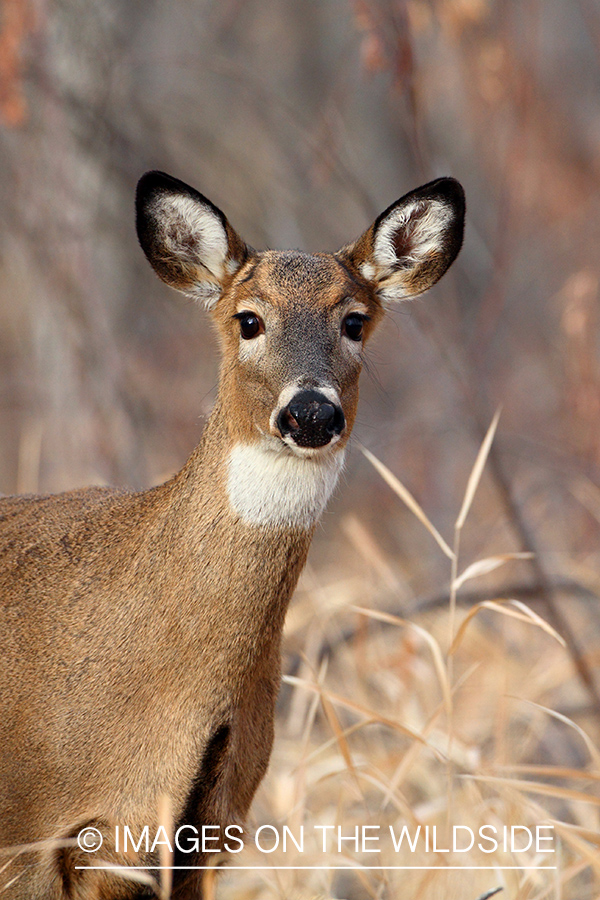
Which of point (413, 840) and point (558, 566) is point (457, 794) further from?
point (558, 566)

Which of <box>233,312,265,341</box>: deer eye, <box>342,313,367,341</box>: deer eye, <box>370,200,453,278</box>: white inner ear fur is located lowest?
<box>233,312,265,341</box>: deer eye

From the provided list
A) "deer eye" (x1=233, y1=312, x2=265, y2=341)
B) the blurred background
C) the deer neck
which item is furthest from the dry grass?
"deer eye" (x1=233, y1=312, x2=265, y2=341)

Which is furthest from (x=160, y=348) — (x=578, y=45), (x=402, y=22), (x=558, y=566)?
(x=578, y=45)

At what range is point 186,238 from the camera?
394 centimetres

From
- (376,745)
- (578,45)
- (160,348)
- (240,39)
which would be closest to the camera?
(376,745)

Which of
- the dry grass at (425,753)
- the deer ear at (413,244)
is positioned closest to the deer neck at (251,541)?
the dry grass at (425,753)

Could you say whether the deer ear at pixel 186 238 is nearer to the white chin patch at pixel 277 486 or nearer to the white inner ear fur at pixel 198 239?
the white inner ear fur at pixel 198 239

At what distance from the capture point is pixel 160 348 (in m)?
10.2

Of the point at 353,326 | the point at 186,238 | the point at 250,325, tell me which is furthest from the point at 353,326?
the point at 186,238

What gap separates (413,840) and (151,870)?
5.11ft

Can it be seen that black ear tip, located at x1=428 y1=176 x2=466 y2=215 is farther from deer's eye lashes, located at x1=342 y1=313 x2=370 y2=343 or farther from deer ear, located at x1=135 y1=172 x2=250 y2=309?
deer ear, located at x1=135 y1=172 x2=250 y2=309

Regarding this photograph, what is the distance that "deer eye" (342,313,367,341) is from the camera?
3752mm

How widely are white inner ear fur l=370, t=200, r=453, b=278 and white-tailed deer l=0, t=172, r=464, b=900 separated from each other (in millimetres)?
285

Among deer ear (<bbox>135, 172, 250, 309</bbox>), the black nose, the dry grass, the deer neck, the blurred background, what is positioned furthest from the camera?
the blurred background
